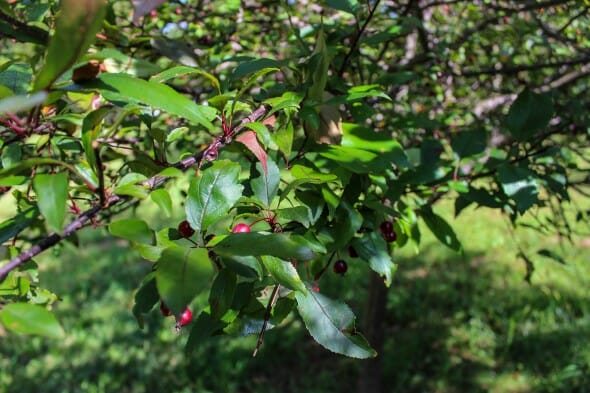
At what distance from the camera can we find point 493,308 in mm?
4488

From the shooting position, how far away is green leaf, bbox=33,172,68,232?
0.66 metres

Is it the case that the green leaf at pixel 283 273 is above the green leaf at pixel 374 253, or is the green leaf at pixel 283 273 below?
above

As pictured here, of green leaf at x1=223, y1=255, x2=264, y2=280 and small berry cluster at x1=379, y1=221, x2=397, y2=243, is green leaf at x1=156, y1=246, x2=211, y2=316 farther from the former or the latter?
small berry cluster at x1=379, y1=221, x2=397, y2=243

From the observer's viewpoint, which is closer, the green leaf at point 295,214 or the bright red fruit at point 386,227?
the green leaf at point 295,214

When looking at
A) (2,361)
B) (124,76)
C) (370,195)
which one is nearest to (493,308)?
(370,195)

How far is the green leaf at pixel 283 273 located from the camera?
0.83m

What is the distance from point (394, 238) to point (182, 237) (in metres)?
0.62

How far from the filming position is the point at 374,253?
118 cm

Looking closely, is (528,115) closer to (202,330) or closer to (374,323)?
(202,330)

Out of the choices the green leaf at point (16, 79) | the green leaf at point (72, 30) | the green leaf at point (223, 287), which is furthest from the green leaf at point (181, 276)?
the green leaf at point (16, 79)

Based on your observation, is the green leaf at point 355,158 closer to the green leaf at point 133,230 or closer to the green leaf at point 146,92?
the green leaf at point 146,92

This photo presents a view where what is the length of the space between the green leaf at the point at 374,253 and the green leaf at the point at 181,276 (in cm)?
54

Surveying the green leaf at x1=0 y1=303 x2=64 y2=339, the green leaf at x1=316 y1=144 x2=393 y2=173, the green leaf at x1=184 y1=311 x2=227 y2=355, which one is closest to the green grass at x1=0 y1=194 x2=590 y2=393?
the green leaf at x1=316 y1=144 x2=393 y2=173

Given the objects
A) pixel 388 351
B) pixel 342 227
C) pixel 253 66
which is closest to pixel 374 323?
pixel 388 351
